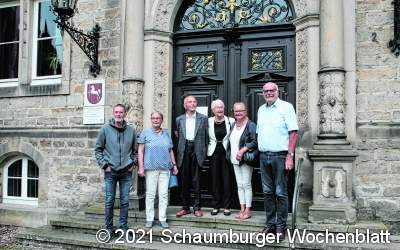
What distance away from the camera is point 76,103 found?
26.8 ft

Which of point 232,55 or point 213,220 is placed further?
point 232,55

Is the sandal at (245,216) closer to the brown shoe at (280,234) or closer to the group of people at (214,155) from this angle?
the group of people at (214,155)

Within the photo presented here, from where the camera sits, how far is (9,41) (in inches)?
372

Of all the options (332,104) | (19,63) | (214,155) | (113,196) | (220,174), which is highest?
(19,63)

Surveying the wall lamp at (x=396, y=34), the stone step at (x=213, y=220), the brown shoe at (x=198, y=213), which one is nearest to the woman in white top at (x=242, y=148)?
the stone step at (x=213, y=220)

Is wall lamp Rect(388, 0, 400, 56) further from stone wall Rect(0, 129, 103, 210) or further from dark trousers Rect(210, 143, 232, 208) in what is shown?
stone wall Rect(0, 129, 103, 210)

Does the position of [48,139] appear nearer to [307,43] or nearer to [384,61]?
[307,43]

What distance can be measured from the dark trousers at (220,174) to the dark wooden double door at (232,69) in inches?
27.7

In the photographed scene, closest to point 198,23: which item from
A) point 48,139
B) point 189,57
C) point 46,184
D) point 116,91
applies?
point 189,57

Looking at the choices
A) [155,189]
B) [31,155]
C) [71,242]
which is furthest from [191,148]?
[31,155]

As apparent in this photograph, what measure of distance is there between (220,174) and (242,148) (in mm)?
666

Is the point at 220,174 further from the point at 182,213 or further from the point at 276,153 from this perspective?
the point at 276,153

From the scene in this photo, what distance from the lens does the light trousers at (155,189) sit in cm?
617

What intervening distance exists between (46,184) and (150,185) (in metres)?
3.13
